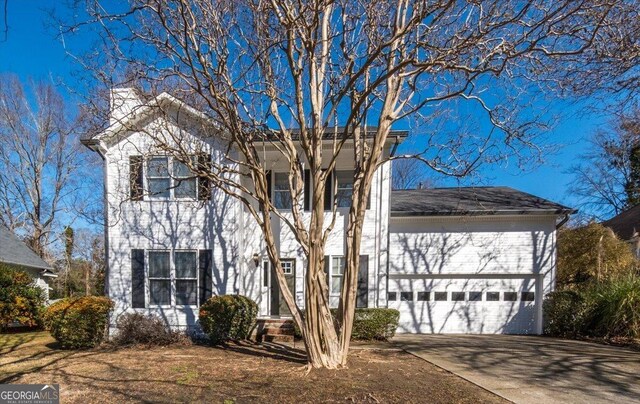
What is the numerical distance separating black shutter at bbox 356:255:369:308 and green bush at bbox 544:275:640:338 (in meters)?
5.51

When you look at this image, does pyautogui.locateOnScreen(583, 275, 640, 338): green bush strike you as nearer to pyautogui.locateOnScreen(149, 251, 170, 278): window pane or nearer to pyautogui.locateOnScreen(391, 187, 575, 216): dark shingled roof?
pyautogui.locateOnScreen(391, 187, 575, 216): dark shingled roof

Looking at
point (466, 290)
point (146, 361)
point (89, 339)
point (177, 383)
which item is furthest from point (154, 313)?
point (466, 290)

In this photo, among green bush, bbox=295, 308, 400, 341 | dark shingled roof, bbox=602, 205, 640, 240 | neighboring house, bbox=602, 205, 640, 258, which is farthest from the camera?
dark shingled roof, bbox=602, 205, 640, 240

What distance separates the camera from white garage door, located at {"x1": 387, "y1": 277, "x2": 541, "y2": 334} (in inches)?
404

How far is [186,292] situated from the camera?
888 centimetres

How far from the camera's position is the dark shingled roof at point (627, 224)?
15936mm

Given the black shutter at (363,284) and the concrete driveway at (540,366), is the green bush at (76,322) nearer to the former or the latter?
the black shutter at (363,284)

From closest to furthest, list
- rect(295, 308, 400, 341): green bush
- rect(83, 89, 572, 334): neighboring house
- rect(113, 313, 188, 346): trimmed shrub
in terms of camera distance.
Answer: rect(113, 313, 188, 346): trimmed shrub, rect(295, 308, 400, 341): green bush, rect(83, 89, 572, 334): neighboring house

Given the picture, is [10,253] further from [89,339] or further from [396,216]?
[396,216]

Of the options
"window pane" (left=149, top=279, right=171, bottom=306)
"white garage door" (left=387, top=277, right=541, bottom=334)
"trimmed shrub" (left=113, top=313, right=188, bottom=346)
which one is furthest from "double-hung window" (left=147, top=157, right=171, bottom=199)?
"white garage door" (left=387, top=277, right=541, bottom=334)

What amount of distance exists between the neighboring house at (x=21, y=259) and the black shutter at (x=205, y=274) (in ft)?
25.9

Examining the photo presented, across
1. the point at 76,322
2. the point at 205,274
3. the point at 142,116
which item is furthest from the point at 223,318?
the point at 142,116

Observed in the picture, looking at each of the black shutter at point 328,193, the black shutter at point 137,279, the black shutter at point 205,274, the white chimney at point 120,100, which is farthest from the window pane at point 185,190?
the black shutter at point 328,193

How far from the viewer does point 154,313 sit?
8.75 meters
